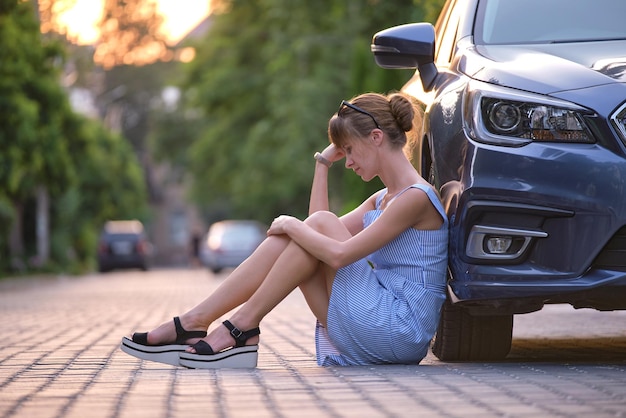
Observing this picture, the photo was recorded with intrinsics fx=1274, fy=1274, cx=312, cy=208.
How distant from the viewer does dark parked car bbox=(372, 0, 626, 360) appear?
5.09 meters

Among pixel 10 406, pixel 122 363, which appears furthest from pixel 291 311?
pixel 10 406

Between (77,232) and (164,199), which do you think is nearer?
(77,232)

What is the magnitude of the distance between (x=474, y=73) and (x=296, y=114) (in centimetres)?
2960

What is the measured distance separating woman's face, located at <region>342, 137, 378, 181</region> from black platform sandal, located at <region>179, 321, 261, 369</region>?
0.86 m

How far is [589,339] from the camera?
7.80 metres

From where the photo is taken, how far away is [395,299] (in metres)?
5.65

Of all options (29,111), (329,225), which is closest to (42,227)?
(29,111)

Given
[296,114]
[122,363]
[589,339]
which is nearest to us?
[122,363]

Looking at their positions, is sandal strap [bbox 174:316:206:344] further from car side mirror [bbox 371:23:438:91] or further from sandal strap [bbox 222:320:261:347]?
car side mirror [bbox 371:23:438:91]

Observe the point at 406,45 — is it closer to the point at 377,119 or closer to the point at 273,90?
the point at 377,119

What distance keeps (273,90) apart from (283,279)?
31.3 m

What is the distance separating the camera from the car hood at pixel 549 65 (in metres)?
5.25

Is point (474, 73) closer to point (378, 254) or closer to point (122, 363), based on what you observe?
point (378, 254)

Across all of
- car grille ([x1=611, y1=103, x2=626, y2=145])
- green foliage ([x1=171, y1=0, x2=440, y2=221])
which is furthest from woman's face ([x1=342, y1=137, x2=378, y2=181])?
green foliage ([x1=171, y1=0, x2=440, y2=221])
